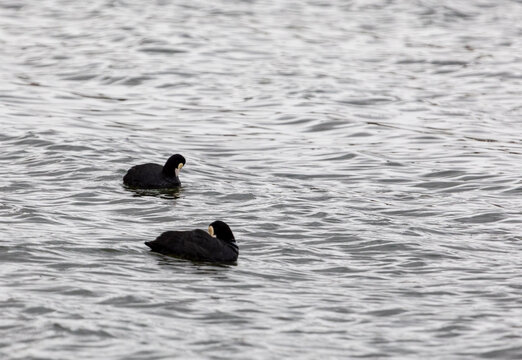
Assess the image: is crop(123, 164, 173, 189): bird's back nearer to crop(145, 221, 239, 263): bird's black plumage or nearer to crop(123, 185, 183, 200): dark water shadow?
crop(123, 185, 183, 200): dark water shadow

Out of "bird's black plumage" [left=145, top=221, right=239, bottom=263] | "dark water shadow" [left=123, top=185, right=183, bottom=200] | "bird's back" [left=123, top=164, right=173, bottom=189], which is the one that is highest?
"bird's black plumage" [left=145, top=221, right=239, bottom=263]

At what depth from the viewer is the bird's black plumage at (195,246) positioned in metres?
14.0

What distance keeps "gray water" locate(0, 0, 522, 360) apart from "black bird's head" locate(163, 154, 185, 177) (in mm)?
413

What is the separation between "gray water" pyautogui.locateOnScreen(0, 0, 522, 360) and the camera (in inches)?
465

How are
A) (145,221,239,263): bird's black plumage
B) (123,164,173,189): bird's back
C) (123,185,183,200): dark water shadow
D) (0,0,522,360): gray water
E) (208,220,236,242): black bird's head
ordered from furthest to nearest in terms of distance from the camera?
(123,164,173,189): bird's back, (123,185,183,200): dark water shadow, (208,220,236,242): black bird's head, (145,221,239,263): bird's black plumage, (0,0,522,360): gray water

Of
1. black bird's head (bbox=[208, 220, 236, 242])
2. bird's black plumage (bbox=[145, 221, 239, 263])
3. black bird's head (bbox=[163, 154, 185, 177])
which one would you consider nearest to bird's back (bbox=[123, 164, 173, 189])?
black bird's head (bbox=[163, 154, 185, 177])

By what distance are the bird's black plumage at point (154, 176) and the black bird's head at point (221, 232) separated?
391 centimetres

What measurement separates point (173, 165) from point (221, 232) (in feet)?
15.0

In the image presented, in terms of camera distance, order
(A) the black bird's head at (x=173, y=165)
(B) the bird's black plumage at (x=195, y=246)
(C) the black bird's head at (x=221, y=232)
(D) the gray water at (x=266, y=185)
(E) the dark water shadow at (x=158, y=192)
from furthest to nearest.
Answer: (A) the black bird's head at (x=173, y=165) → (E) the dark water shadow at (x=158, y=192) → (C) the black bird's head at (x=221, y=232) → (B) the bird's black plumage at (x=195, y=246) → (D) the gray water at (x=266, y=185)

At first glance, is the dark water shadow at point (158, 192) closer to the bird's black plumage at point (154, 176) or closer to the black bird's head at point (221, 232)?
the bird's black plumage at point (154, 176)

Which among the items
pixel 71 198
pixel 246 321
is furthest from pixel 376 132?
pixel 246 321

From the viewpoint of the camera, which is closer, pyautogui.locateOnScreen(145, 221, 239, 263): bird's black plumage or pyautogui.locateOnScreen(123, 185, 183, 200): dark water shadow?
pyautogui.locateOnScreen(145, 221, 239, 263): bird's black plumage

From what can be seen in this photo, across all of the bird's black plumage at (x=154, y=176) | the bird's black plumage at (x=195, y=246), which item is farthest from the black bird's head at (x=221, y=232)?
the bird's black plumage at (x=154, y=176)

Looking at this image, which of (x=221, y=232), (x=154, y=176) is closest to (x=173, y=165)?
(x=154, y=176)
